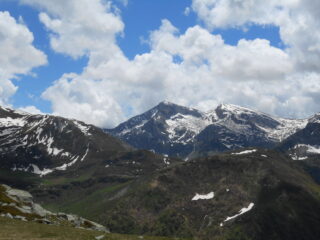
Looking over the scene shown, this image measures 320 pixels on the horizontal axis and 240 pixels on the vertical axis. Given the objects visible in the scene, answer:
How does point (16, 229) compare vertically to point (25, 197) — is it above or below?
below

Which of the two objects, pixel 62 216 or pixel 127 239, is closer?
pixel 127 239

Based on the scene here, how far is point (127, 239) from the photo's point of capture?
1961 inches

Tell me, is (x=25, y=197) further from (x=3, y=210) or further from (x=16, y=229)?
(x=16, y=229)

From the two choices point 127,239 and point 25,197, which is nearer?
point 127,239

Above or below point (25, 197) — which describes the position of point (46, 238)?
below

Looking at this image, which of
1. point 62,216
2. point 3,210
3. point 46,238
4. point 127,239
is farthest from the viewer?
point 62,216

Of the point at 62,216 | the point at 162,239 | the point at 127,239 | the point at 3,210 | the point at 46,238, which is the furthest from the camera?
the point at 62,216

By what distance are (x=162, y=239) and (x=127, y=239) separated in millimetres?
11792

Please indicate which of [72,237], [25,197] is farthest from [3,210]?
[25,197]

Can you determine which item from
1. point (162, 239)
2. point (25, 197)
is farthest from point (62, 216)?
point (162, 239)

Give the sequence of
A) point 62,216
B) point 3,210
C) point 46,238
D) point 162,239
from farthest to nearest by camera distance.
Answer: point 62,216
point 3,210
point 162,239
point 46,238

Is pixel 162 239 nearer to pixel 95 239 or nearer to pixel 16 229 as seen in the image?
pixel 95 239

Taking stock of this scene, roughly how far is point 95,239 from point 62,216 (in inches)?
2028

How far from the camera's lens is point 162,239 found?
6038 centimetres
